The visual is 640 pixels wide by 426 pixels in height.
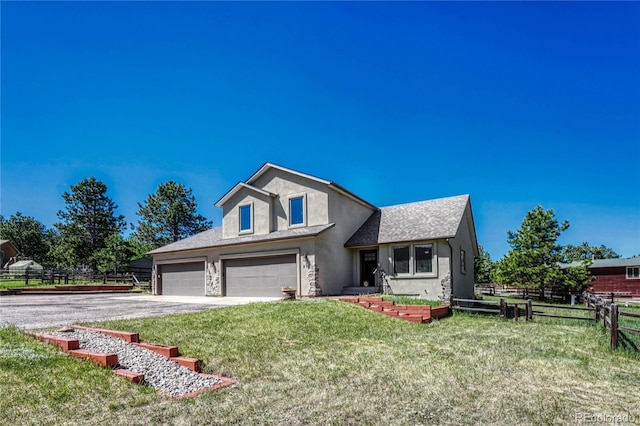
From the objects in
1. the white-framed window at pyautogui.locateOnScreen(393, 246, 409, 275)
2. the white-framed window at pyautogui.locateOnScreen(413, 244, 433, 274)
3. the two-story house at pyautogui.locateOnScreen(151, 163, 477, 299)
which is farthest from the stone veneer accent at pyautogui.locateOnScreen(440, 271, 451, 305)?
the white-framed window at pyautogui.locateOnScreen(393, 246, 409, 275)

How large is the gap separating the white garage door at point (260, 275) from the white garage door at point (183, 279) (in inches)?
104

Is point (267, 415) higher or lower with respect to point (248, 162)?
lower

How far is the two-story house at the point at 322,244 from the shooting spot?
1797 centimetres

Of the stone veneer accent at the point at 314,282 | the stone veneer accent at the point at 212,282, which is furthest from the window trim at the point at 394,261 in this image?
the stone veneer accent at the point at 212,282

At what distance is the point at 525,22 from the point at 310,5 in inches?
292

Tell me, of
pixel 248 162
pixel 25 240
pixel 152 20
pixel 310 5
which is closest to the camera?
pixel 152 20

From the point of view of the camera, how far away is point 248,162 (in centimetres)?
3238

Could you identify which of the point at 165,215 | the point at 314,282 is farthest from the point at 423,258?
the point at 165,215

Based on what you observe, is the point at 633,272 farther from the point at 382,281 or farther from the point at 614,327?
the point at 614,327

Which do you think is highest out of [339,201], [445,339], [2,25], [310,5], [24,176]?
[310,5]

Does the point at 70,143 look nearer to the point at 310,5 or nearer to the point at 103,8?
the point at 103,8

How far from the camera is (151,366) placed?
21.2 feet

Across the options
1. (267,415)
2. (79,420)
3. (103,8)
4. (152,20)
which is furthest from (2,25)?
(267,415)

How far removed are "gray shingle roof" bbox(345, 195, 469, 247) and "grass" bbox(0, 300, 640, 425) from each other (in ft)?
24.8
